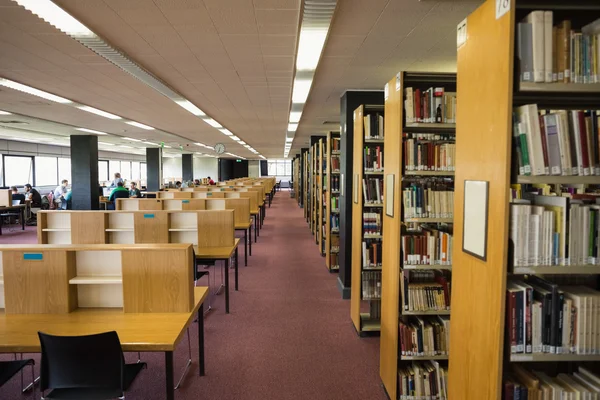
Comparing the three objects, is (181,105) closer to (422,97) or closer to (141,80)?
(141,80)

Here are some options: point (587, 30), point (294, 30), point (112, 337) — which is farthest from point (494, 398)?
point (294, 30)

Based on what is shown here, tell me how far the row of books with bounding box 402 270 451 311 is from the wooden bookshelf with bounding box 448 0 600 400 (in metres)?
0.94

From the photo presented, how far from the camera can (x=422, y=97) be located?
2979 mm

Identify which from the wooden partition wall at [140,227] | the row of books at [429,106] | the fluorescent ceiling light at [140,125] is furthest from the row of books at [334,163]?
the fluorescent ceiling light at [140,125]

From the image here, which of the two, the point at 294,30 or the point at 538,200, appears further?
the point at 294,30

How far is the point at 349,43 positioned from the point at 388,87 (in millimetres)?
905

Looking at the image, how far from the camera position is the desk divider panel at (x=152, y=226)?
526cm

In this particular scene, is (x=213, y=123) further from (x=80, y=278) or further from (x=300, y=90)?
(x=80, y=278)

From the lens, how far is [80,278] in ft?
9.28

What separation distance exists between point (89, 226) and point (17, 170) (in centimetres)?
1272

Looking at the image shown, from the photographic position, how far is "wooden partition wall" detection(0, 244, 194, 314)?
8.96 ft

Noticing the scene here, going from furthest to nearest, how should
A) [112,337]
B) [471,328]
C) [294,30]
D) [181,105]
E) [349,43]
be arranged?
[181,105] → [349,43] → [294,30] → [112,337] → [471,328]

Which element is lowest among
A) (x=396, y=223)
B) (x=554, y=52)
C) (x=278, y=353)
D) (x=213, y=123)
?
(x=278, y=353)

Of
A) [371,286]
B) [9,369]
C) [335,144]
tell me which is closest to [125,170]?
[335,144]
